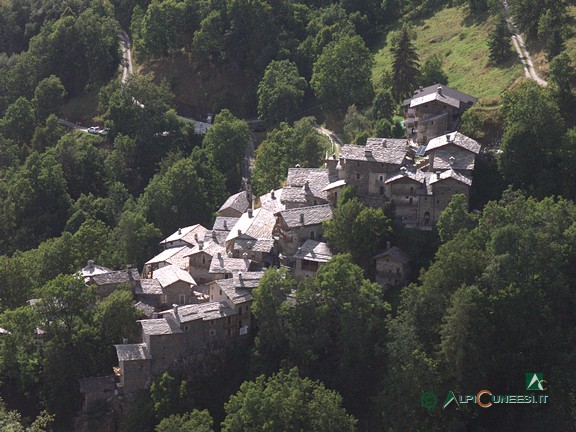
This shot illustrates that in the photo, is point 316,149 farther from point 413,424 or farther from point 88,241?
point 413,424

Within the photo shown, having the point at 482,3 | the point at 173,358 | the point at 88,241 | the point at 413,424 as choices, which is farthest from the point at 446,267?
the point at 482,3

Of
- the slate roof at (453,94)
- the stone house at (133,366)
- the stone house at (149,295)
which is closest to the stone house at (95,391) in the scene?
the stone house at (133,366)

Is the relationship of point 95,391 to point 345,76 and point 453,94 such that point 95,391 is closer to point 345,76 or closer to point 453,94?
point 453,94

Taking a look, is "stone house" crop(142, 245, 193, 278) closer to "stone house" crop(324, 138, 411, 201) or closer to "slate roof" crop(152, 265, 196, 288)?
"slate roof" crop(152, 265, 196, 288)

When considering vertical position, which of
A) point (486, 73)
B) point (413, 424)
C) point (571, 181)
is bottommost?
point (413, 424)

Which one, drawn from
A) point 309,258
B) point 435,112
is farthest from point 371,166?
point 435,112

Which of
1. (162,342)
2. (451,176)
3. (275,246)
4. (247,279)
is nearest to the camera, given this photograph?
(162,342)

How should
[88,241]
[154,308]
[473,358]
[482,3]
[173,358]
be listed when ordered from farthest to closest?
[482,3] < [88,241] < [154,308] < [173,358] < [473,358]
